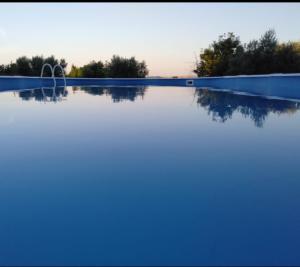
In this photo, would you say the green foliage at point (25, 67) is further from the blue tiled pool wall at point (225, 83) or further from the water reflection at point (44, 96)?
the water reflection at point (44, 96)

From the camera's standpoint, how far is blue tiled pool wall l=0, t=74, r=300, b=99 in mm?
9766

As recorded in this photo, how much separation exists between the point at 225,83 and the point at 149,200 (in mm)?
16412

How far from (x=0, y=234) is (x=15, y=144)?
209cm

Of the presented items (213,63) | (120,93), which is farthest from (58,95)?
(213,63)

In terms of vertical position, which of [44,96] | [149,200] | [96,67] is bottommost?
[149,200]

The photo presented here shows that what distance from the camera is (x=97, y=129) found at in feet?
14.1

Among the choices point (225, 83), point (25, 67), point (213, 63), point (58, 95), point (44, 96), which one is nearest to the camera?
point (44, 96)

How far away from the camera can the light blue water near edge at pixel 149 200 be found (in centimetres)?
129

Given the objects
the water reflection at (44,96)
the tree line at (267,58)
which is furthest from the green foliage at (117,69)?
the water reflection at (44,96)

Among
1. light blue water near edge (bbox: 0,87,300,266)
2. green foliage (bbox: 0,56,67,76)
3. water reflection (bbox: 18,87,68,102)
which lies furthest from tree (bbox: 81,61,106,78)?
light blue water near edge (bbox: 0,87,300,266)

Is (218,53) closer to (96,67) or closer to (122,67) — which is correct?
(122,67)

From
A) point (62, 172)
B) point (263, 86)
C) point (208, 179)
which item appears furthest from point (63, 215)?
point (263, 86)

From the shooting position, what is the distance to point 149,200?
181cm

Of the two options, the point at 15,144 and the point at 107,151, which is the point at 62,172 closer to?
the point at 107,151
